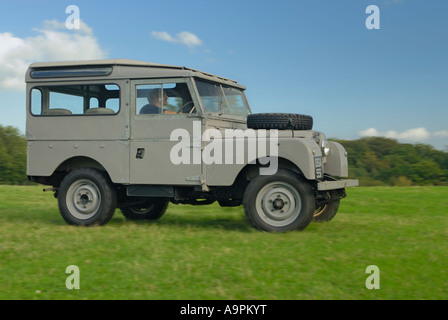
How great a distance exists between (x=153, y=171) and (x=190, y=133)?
34.3 inches

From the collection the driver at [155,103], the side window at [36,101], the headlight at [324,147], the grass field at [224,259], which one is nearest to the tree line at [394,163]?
the grass field at [224,259]

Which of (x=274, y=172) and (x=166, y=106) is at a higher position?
(x=166, y=106)

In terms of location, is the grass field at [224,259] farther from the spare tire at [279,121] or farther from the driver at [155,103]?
the driver at [155,103]

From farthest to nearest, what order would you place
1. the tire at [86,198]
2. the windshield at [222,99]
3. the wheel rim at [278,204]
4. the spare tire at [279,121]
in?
1. the tire at [86,198]
2. the windshield at [222,99]
3. the spare tire at [279,121]
4. the wheel rim at [278,204]

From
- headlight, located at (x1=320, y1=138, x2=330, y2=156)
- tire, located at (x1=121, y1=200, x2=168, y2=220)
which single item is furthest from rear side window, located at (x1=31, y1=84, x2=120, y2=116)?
headlight, located at (x1=320, y1=138, x2=330, y2=156)

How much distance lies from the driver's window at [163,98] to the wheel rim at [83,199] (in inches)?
60.5

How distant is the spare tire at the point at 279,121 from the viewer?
7465 millimetres

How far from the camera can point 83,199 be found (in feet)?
27.5

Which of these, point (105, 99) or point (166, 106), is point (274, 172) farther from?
point (105, 99)

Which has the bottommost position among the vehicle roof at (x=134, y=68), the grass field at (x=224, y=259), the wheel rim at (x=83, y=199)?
the grass field at (x=224, y=259)

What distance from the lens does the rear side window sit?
837cm

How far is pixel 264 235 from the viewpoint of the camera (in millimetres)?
7012

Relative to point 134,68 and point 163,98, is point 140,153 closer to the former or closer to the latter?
point 163,98
